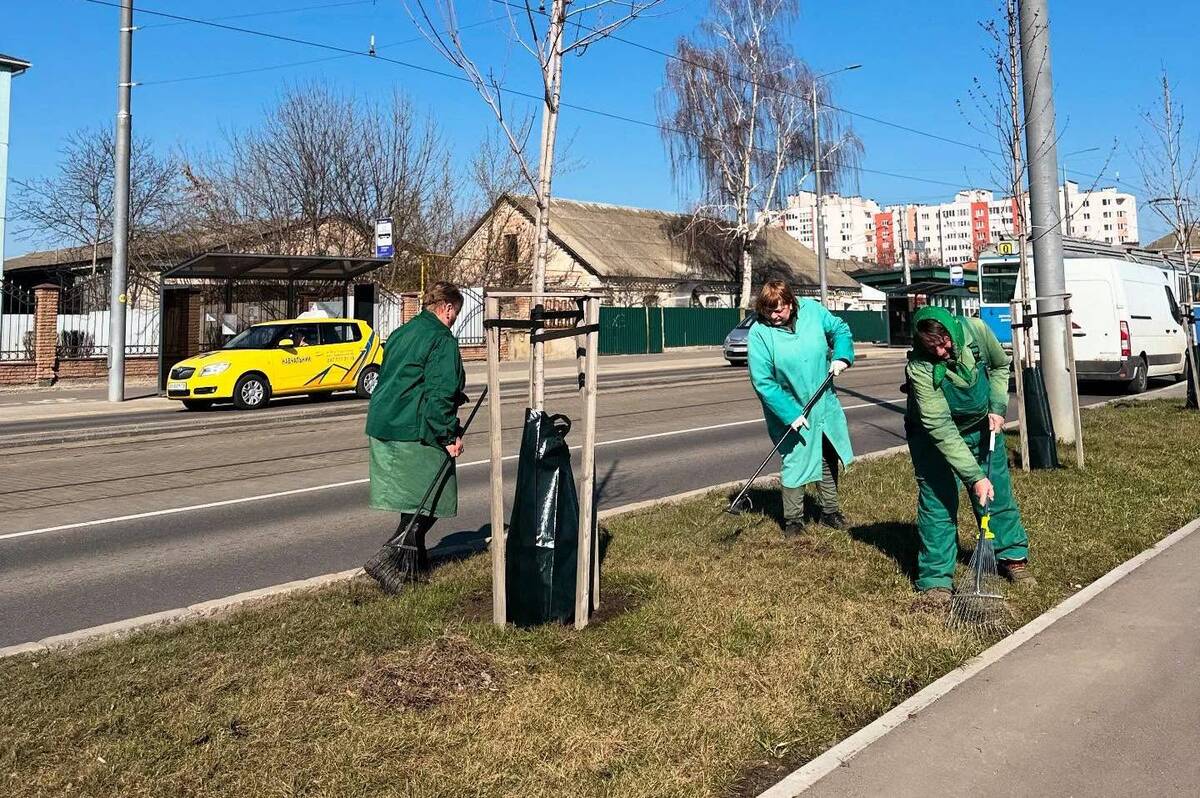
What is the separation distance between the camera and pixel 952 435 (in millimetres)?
5066

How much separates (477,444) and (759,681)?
9263 millimetres

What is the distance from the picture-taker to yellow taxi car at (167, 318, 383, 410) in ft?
61.3

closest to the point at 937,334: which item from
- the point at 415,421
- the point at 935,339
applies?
the point at 935,339

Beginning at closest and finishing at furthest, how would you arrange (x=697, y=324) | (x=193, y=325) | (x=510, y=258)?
(x=193, y=325) < (x=510, y=258) < (x=697, y=324)

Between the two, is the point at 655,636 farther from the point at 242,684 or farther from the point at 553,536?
the point at 242,684

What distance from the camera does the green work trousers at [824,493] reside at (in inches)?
267

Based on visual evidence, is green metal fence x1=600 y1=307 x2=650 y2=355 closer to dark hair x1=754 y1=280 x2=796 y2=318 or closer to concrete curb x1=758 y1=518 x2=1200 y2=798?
dark hair x1=754 y1=280 x2=796 y2=318

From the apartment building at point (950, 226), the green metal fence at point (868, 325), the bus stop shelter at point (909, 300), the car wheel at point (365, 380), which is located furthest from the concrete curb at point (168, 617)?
the apartment building at point (950, 226)

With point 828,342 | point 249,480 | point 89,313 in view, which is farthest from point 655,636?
point 89,313

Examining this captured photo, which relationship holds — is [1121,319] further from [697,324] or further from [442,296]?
[697,324]

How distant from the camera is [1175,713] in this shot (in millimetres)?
3869

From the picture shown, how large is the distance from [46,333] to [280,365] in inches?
326

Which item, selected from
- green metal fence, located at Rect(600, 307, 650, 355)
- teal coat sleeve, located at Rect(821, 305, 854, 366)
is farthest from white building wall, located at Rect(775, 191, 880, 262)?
teal coat sleeve, located at Rect(821, 305, 854, 366)

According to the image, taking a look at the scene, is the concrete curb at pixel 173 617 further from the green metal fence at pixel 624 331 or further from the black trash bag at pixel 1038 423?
the green metal fence at pixel 624 331
